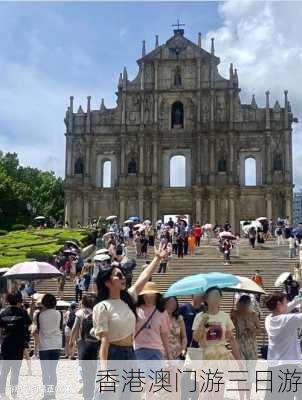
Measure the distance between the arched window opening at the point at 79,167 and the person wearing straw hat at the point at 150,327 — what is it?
45.7m

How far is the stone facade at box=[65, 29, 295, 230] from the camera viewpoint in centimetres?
5106

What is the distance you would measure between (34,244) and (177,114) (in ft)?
68.2

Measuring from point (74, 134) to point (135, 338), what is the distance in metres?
47.0

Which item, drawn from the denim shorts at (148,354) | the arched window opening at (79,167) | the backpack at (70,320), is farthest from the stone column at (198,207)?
the denim shorts at (148,354)

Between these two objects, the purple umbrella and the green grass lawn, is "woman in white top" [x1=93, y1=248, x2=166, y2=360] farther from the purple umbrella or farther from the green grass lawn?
the green grass lawn

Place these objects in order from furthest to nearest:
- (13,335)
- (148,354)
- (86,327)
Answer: (86,327) < (13,335) < (148,354)

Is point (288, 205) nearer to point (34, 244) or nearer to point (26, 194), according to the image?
point (34, 244)

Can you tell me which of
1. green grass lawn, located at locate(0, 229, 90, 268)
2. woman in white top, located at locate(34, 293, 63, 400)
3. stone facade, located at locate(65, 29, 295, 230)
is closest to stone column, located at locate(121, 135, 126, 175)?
stone facade, located at locate(65, 29, 295, 230)

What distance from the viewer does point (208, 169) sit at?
5150 centimetres

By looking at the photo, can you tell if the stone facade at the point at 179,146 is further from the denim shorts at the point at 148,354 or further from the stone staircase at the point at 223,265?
the denim shorts at the point at 148,354

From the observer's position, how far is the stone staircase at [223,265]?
24.5 metres

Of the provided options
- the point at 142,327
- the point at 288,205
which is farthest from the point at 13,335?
the point at 288,205

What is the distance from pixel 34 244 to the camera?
36.9 meters

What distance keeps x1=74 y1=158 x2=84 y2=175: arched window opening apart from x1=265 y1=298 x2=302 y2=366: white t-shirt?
45.7 m
